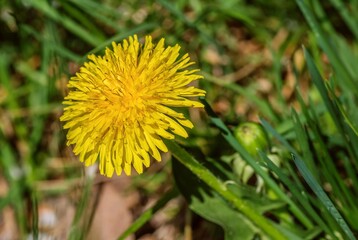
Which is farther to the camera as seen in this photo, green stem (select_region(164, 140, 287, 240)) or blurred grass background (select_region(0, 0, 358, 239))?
blurred grass background (select_region(0, 0, 358, 239))

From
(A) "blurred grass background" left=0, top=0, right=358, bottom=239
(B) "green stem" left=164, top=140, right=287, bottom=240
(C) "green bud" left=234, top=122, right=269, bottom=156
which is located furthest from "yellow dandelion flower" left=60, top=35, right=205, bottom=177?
(A) "blurred grass background" left=0, top=0, right=358, bottom=239

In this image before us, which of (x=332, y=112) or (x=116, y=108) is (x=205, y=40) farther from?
(x=116, y=108)

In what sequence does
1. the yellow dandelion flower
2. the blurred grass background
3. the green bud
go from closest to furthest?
the yellow dandelion flower, the green bud, the blurred grass background

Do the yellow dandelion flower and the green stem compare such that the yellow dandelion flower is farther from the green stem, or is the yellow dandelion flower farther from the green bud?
the green bud

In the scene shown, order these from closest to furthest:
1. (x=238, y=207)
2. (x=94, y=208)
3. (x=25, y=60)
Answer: (x=238, y=207), (x=94, y=208), (x=25, y=60)

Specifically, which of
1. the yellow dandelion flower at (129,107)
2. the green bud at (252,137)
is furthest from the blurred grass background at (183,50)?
the yellow dandelion flower at (129,107)

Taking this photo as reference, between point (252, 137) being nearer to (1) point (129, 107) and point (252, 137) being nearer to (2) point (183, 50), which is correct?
(1) point (129, 107)

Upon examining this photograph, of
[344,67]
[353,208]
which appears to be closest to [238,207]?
[353,208]
